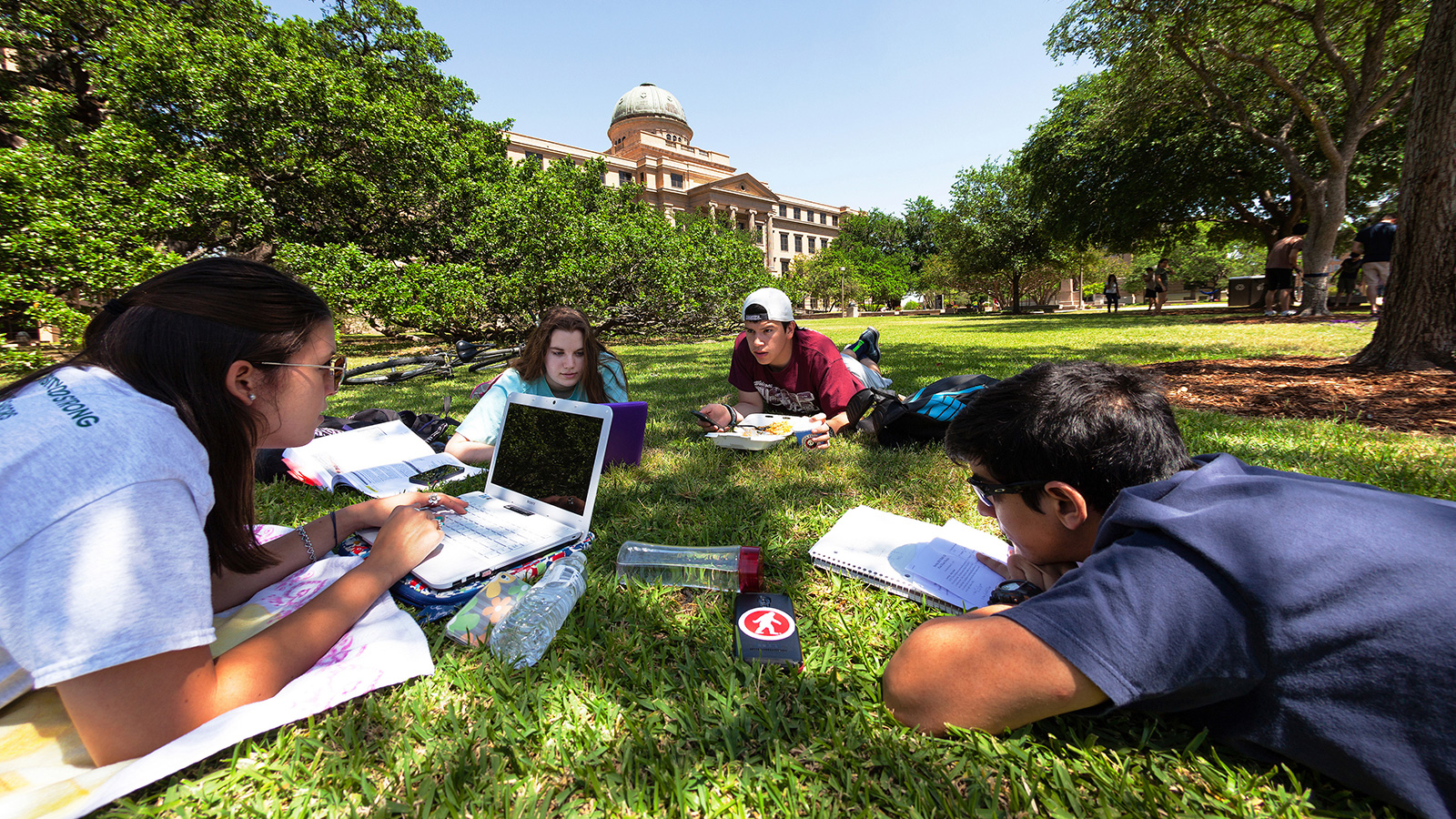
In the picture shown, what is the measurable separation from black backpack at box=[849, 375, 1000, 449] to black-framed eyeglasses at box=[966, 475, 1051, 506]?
7.71 ft

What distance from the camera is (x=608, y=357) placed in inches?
161

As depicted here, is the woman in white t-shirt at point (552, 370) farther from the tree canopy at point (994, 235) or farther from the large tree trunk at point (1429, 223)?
the tree canopy at point (994, 235)

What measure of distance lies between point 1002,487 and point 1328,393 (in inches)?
231

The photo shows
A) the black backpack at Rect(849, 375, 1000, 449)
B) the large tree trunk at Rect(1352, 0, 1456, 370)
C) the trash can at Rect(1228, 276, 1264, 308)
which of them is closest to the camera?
the black backpack at Rect(849, 375, 1000, 449)

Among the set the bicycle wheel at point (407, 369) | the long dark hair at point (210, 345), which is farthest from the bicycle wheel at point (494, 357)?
the long dark hair at point (210, 345)

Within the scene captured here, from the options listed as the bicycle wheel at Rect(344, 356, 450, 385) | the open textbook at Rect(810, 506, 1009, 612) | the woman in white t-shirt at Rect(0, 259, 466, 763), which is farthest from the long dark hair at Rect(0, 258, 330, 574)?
the bicycle wheel at Rect(344, 356, 450, 385)

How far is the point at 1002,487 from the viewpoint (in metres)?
1.54

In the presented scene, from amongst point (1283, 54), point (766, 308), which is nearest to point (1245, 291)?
point (1283, 54)

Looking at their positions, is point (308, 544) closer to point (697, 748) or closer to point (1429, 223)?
point (697, 748)

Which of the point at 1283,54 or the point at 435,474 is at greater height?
the point at 1283,54

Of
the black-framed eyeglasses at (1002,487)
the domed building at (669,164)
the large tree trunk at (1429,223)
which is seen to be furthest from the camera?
the domed building at (669,164)

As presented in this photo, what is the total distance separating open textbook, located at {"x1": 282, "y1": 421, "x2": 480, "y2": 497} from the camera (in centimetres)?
337

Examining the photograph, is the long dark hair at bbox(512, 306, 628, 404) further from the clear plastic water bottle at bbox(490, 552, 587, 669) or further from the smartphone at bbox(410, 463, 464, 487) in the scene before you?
the clear plastic water bottle at bbox(490, 552, 587, 669)

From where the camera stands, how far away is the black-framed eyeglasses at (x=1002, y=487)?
4.91 ft
